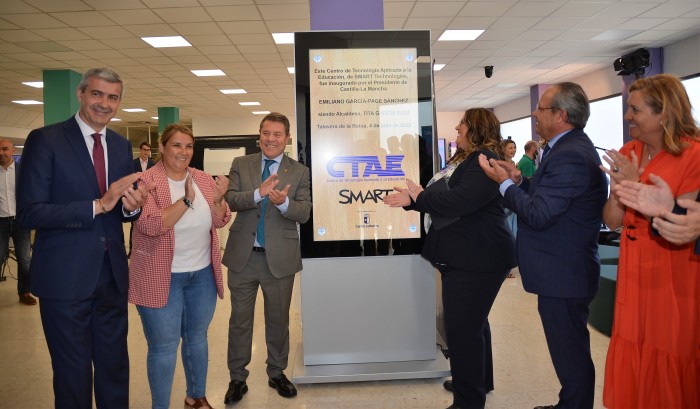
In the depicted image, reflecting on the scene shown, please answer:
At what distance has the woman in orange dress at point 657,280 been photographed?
5.53 ft

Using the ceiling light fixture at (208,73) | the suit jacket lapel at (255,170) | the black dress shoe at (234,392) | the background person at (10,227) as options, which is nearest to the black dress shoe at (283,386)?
the black dress shoe at (234,392)

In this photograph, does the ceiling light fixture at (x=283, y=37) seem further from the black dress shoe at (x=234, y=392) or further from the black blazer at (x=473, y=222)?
the black dress shoe at (x=234, y=392)

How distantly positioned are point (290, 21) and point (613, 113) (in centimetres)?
787

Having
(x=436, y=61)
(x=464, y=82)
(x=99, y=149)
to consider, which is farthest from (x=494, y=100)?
(x=99, y=149)

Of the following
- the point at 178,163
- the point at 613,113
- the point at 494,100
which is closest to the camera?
the point at 178,163

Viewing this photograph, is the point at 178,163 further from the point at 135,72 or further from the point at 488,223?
the point at 135,72

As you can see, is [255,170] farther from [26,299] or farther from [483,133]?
[26,299]

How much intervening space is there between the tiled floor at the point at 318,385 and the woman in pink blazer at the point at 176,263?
1.72 feet

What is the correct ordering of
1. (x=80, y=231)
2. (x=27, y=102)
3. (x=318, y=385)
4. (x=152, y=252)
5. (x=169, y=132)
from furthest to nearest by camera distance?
(x=27, y=102) → (x=318, y=385) → (x=169, y=132) → (x=152, y=252) → (x=80, y=231)

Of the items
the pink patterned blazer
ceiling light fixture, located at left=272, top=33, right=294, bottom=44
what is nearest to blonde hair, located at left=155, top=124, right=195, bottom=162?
the pink patterned blazer

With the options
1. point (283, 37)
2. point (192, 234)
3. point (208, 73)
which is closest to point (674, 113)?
point (192, 234)

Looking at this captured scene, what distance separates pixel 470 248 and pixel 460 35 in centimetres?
638

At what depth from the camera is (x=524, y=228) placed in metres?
2.16

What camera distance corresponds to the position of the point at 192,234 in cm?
238
